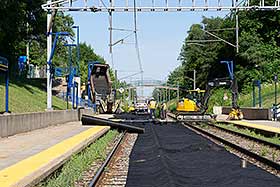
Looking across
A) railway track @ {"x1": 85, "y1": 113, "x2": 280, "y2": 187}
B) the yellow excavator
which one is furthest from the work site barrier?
the yellow excavator

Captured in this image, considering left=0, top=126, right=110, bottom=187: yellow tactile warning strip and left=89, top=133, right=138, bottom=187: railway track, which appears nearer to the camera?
left=0, top=126, right=110, bottom=187: yellow tactile warning strip

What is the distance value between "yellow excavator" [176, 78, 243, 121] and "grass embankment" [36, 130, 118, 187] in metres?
24.5

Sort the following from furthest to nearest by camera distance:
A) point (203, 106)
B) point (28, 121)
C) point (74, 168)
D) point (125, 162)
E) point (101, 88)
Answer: point (101, 88)
point (203, 106)
point (28, 121)
point (125, 162)
point (74, 168)

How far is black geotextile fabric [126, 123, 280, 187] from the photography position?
12820mm

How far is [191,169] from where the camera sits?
15.4 meters

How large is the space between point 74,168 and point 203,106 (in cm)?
3380

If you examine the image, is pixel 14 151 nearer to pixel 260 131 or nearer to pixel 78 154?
pixel 78 154

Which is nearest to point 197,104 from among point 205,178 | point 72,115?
point 72,115

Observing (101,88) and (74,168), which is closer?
(74,168)

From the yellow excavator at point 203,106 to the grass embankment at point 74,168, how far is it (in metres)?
24.5

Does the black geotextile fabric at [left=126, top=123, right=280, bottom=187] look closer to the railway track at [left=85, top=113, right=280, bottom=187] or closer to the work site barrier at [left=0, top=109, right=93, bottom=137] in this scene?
the railway track at [left=85, top=113, right=280, bottom=187]

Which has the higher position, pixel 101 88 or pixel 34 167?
pixel 101 88

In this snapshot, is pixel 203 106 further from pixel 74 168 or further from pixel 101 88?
pixel 74 168

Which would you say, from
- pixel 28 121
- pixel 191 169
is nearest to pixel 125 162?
pixel 191 169
